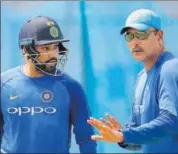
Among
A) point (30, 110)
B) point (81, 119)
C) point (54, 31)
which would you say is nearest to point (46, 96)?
point (30, 110)

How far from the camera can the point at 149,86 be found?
3354mm

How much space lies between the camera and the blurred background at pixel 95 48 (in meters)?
4.39

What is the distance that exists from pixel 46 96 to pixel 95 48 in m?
0.65

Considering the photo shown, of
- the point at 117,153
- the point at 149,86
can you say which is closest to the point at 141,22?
the point at 149,86

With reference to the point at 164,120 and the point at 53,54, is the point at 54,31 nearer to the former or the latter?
the point at 53,54

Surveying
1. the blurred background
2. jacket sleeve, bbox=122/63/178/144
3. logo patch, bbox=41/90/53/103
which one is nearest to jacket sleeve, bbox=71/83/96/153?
logo patch, bbox=41/90/53/103

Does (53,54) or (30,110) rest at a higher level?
(53,54)

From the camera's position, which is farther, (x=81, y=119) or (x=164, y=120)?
(x=81, y=119)

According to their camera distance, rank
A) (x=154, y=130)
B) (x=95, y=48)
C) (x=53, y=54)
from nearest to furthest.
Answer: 1. (x=154, y=130)
2. (x=53, y=54)
3. (x=95, y=48)

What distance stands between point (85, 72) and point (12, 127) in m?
0.76

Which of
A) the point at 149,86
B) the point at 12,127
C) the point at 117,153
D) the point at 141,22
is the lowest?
the point at 117,153

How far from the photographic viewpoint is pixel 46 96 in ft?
13.0

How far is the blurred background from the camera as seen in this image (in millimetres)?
4387

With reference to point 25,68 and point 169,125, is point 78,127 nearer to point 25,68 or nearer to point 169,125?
point 25,68
